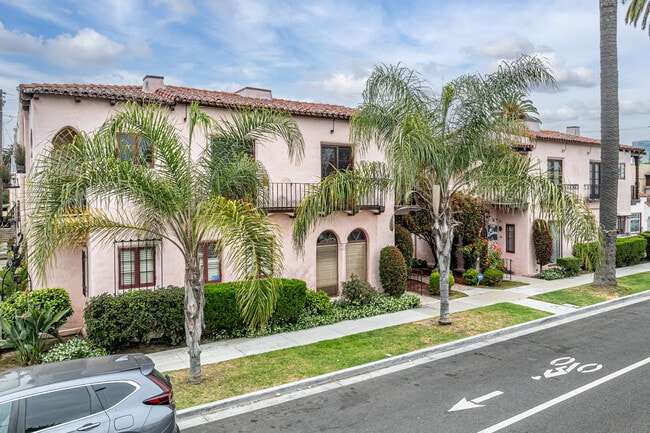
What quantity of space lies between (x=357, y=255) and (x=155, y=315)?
287 inches

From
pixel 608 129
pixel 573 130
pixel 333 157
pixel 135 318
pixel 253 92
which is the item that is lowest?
pixel 135 318

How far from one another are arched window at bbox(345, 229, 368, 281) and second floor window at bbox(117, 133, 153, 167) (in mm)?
8469

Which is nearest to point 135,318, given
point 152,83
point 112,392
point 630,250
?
point 112,392

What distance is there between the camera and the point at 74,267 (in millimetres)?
12836

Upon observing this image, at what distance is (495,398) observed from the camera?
828 centimetres

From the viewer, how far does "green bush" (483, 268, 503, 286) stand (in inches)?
740

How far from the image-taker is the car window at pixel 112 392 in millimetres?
5488

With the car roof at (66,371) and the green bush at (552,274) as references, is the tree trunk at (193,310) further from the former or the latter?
the green bush at (552,274)

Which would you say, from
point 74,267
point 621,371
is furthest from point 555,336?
point 74,267

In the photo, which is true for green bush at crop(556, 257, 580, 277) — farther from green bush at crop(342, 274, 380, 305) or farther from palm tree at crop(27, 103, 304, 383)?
palm tree at crop(27, 103, 304, 383)

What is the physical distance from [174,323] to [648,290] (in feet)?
55.4

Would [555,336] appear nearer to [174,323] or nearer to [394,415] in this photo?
[394,415]

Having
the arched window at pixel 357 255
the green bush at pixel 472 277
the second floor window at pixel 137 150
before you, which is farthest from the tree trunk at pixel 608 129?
the second floor window at pixel 137 150

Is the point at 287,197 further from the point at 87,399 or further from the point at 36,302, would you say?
the point at 87,399
